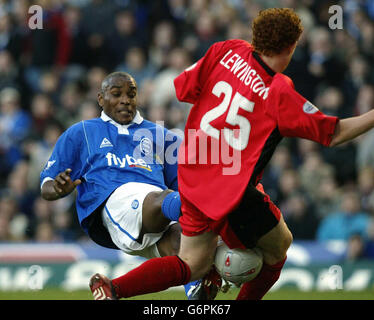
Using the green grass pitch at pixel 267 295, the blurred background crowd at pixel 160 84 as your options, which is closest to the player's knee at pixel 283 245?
the green grass pitch at pixel 267 295

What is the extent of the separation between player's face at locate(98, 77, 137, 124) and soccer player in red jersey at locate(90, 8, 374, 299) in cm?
107

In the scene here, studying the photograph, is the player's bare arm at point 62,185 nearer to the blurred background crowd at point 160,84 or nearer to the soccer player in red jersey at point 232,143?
the soccer player in red jersey at point 232,143

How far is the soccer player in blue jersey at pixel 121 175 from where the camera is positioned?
5.57 metres

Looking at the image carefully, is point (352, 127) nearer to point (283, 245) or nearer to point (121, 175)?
point (283, 245)

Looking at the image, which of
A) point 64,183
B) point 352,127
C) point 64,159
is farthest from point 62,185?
point 352,127

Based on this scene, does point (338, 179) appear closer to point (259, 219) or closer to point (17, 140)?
point (17, 140)

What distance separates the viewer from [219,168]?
484 centimetres

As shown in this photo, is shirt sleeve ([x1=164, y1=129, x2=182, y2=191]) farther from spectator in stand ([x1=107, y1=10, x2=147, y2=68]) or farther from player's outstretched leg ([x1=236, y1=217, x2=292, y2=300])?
spectator in stand ([x1=107, y1=10, x2=147, y2=68])

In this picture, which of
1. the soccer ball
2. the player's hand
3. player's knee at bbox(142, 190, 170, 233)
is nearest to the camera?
the soccer ball

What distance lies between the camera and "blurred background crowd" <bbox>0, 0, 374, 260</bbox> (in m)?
9.92

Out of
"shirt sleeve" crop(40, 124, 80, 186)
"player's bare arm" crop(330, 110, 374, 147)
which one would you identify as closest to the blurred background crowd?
"shirt sleeve" crop(40, 124, 80, 186)

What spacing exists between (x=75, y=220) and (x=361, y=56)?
464 cm

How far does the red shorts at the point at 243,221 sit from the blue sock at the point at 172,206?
17cm

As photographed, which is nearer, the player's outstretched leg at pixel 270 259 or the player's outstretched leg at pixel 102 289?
the player's outstretched leg at pixel 102 289
